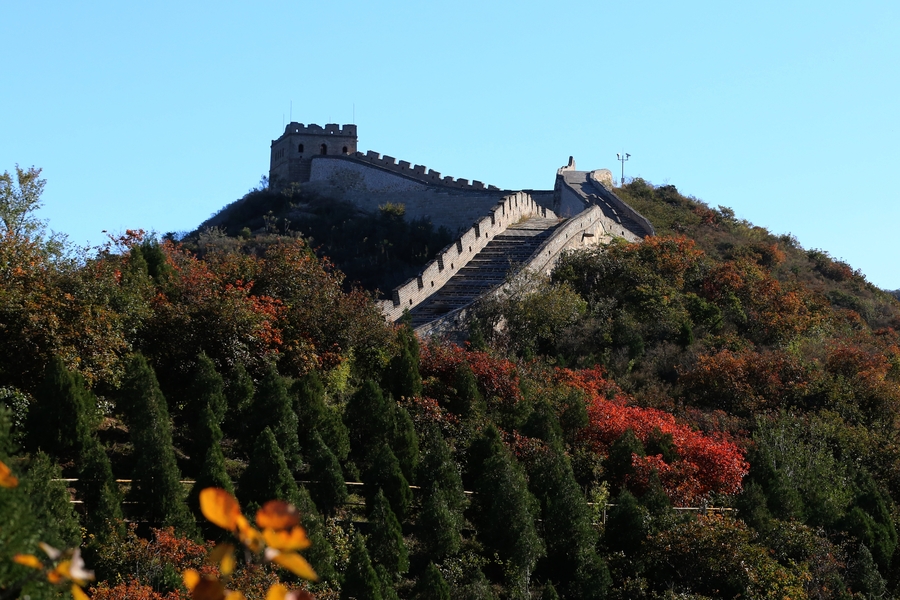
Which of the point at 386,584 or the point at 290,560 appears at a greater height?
the point at 290,560

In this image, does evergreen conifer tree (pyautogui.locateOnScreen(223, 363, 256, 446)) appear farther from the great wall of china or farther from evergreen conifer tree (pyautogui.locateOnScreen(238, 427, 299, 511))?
the great wall of china

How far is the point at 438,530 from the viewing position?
47.8ft

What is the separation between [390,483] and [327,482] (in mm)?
953

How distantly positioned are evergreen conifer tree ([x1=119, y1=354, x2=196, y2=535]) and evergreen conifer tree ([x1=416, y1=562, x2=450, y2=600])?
253cm

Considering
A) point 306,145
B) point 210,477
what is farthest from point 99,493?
point 306,145

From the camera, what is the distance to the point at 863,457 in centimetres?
2141

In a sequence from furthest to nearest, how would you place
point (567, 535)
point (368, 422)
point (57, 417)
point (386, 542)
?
point (368, 422)
point (567, 535)
point (57, 417)
point (386, 542)

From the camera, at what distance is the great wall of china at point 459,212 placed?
92.7ft

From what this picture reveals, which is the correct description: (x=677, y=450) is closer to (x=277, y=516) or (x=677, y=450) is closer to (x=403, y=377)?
(x=403, y=377)

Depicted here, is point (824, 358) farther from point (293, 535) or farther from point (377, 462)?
point (293, 535)

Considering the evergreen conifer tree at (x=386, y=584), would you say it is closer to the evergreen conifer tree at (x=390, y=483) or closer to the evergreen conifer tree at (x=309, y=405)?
the evergreen conifer tree at (x=390, y=483)

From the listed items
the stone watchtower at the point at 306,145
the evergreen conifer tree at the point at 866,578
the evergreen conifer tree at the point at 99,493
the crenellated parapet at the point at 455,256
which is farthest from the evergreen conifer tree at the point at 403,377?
the stone watchtower at the point at 306,145

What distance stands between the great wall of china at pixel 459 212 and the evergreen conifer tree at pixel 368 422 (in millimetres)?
7440

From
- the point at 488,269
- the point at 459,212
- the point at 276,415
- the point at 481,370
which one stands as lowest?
the point at 276,415
